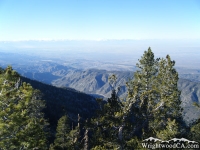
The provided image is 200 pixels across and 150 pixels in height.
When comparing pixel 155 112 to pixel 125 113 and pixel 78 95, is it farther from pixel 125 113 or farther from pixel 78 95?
pixel 78 95

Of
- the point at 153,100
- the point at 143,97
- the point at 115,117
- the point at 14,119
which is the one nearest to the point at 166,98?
the point at 143,97

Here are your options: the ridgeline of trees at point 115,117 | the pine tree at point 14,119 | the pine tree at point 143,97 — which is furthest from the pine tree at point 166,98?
the pine tree at point 14,119

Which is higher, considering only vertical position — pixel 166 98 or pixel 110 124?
pixel 166 98

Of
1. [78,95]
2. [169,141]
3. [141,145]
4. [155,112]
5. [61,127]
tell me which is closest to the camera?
[169,141]

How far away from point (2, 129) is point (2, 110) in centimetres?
141

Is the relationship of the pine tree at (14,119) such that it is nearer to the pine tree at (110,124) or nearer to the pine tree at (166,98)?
the pine tree at (110,124)

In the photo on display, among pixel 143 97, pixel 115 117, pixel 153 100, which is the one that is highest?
pixel 143 97

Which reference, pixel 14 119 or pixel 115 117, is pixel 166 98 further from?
pixel 14 119

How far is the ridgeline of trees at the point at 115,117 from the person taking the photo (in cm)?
1389

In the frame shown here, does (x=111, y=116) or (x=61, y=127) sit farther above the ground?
(x=111, y=116)

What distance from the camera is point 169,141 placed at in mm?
16781

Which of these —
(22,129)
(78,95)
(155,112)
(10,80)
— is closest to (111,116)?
(155,112)

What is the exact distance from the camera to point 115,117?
67.7 ft

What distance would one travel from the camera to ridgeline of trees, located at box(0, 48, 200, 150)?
1389 cm
